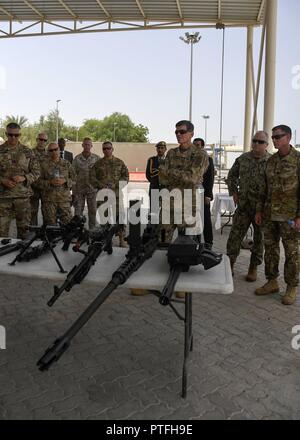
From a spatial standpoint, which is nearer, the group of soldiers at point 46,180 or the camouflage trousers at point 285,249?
the camouflage trousers at point 285,249

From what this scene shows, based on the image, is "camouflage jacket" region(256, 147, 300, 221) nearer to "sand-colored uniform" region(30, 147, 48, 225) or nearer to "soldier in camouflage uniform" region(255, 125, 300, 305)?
"soldier in camouflage uniform" region(255, 125, 300, 305)

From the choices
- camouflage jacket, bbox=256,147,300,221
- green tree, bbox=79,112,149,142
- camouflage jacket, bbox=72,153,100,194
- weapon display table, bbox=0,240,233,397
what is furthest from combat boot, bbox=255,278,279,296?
green tree, bbox=79,112,149,142

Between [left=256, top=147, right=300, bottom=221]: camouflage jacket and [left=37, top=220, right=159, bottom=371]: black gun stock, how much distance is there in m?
1.65

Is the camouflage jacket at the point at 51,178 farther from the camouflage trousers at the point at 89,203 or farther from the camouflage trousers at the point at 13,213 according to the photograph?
the camouflage trousers at the point at 89,203

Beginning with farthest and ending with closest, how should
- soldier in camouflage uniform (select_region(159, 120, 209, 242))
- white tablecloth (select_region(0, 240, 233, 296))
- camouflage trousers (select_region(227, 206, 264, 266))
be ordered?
camouflage trousers (select_region(227, 206, 264, 266)), soldier in camouflage uniform (select_region(159, 120, 209, 242)), white tablecloth (select_region(0, 240, 233, 296))

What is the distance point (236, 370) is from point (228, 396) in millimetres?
355

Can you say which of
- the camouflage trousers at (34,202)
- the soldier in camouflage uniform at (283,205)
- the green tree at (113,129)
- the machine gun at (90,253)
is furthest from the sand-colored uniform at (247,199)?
the green tree at (113,129)

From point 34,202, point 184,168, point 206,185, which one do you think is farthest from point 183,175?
point 34,202

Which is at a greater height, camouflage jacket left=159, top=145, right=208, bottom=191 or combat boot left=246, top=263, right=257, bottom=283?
camouflage jacket left=159, top=145, right=208, bottom=191

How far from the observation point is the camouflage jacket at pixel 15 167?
4680mm

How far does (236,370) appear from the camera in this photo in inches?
111

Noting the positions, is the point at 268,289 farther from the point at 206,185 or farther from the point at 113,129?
the point at 113,129

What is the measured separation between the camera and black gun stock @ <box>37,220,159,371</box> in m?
1.83

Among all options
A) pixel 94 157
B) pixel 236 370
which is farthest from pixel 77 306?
pixel 94 157
